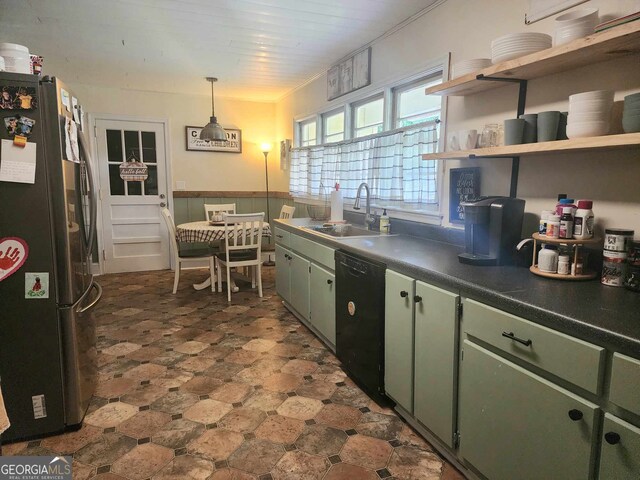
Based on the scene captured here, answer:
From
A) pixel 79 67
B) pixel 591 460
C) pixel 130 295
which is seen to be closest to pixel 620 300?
pixel 591 460

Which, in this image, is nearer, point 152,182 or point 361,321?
point 361,321

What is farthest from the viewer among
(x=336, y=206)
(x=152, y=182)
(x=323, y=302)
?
(x=152, y=182)

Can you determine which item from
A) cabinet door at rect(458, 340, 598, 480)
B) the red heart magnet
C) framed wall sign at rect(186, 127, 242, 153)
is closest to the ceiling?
framed wall sign at rect(186, 127, 242, 153)

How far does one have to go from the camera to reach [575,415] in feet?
3.64

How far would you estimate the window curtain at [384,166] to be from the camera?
105 inches

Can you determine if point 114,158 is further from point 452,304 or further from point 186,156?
point 452,304

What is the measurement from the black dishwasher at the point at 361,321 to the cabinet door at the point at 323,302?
11 cm

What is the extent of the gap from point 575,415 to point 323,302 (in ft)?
6.15

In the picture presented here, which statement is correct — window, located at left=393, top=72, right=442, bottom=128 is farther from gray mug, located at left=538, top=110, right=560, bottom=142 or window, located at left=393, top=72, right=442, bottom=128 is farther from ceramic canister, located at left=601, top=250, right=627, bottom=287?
ceramic canister, located at left=601, top=250, right=627, bottom=287

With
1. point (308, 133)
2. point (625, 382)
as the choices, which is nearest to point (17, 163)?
point (625, 382)

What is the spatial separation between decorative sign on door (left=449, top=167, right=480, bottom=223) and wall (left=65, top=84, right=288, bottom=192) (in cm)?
346

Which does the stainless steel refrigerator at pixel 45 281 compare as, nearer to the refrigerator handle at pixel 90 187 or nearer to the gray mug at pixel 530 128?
the refrigerator handle at pixel 90 187

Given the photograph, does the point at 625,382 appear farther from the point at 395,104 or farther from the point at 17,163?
the point at 395,104

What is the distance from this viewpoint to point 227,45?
340 cm
